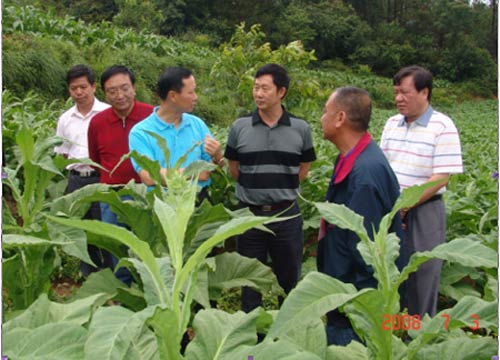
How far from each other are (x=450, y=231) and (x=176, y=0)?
3244cm

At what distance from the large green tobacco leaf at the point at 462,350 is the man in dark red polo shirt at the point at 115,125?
265 cm

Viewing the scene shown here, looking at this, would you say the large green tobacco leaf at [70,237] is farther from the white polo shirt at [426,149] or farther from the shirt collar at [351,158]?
the white polo shirt at [426,149]

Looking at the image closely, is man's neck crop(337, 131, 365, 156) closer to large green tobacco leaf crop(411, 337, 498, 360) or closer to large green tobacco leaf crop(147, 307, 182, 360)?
large green tobacco leaf crop(411, 337, 498, 360)

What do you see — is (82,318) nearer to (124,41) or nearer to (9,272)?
(9,272)

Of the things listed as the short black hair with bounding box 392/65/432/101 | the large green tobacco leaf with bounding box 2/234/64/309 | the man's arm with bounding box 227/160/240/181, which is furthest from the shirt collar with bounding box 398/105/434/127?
the large green tobacco leaf with bounding box 2/234/64/309

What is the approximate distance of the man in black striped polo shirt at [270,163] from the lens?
362 centimetres

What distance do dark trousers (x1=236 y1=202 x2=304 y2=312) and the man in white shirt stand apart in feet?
3.92

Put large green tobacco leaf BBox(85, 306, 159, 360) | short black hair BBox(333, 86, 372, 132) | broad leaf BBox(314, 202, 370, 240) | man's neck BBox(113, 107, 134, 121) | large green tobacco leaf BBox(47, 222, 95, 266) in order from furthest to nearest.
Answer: man's neck BBox(113, 107, 134, 121)
short black hair BBox(333, 86, 372, 132)
large green tobacco leaf BBox(47, 222, 95, 266)
broad leaf BBox(314, 202, 370, 240)
large green tobacco leaf BBox(85, 306, 159, 360)

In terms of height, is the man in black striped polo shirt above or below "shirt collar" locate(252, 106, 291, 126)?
below

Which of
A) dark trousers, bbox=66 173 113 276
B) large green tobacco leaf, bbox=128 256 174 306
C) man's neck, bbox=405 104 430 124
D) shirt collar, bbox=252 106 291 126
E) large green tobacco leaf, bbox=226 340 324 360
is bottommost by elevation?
dark trousers, bbox=66 173 113 276

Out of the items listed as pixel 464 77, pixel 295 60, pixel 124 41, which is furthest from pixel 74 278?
pixel 464 77

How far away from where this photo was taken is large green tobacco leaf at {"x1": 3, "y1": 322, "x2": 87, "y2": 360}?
1.40m

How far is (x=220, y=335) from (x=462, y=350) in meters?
0.60

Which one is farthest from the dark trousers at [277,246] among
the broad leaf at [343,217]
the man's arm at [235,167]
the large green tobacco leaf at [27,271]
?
Answer: the broad leaf at [343,217]
